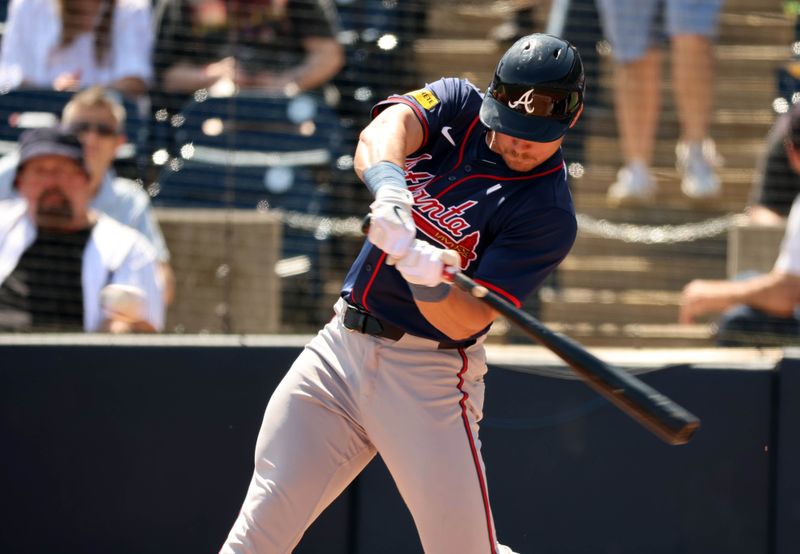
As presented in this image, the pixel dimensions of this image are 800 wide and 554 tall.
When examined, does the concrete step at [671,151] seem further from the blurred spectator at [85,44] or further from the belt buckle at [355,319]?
the belt buckle at [355,319]

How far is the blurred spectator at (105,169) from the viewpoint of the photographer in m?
5.33

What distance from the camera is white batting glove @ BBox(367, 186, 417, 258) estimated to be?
275 centimetres

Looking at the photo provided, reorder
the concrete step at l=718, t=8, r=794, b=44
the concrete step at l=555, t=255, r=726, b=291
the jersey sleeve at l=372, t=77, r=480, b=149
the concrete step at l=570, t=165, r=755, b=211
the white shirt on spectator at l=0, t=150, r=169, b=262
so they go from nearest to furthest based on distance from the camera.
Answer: the jersey sleeve at l=372, t=77, r=480, b=149, the white shirt on spectator at l=0, t=150, r=169, b=262, the concrete step at l=555, t=255, r=726, b=291, the concrete step at l=570, t=165, r=755, b=211, the concrete step at l=718, t=8, r=794, b=44

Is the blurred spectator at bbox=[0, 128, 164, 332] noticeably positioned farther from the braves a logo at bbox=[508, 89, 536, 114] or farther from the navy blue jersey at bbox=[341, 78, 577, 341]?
the braves a logo at bbox=[508, 89, 536, 114]

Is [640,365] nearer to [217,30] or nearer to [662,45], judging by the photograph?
[662,45]

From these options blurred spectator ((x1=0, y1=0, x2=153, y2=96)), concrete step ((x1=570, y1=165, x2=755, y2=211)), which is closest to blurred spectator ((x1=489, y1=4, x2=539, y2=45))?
concrete step ((x1=570, y1=165, x2=755, y2=211))

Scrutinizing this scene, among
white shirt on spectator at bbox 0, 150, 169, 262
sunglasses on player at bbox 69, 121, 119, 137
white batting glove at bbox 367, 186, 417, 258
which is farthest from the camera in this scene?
sunglasses on player at bbox 69, 121, 119, 137

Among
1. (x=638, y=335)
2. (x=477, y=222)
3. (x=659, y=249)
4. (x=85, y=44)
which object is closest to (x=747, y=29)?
(x=659, y=249)

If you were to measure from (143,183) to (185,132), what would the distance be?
373 mm

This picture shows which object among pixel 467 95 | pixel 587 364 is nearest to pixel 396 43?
pixel 467 95

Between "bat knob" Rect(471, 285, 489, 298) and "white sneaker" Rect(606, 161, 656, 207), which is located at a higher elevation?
"white sneaker" Rect(606, 161, 656, 207)

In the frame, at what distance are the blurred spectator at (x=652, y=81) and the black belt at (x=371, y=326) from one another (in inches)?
136

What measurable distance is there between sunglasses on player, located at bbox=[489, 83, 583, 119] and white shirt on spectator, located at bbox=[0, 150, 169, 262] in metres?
2.61

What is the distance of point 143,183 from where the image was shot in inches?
227
